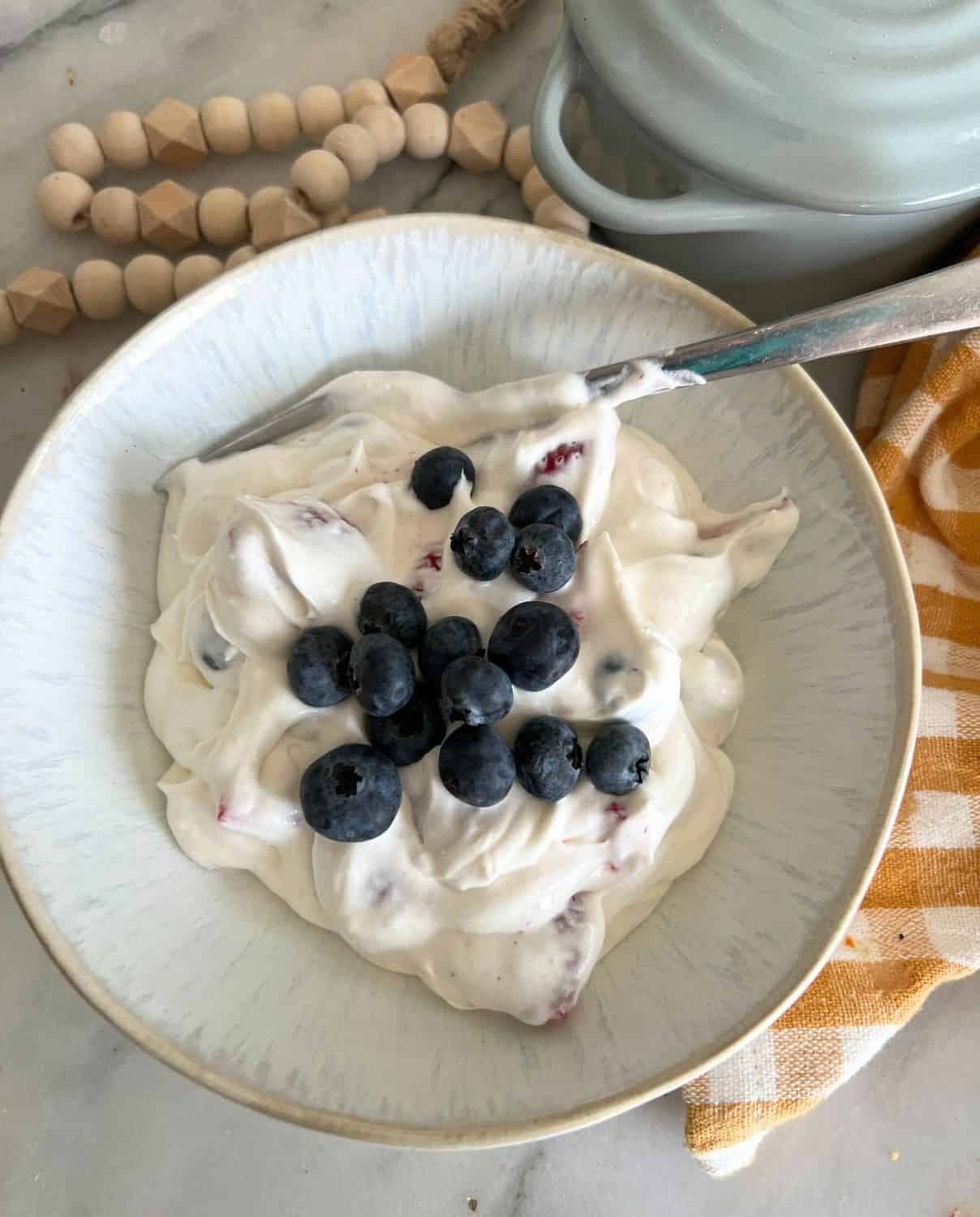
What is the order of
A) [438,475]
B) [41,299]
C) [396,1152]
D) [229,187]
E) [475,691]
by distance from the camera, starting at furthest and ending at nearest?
[229,187]
[41,299]
[396,1152]
[438,475]
[475,691]

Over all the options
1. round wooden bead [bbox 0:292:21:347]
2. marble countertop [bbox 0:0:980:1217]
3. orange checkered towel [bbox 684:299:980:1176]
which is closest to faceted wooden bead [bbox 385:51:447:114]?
round wooden bead [bbox 0:292:21:347]

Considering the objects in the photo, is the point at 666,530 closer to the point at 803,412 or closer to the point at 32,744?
the point at 803,412

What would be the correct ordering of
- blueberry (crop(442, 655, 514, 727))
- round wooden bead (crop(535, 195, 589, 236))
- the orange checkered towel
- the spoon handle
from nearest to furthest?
blueberry (crop(442, 655, 514, 727))
the spoon handle
the orange checkered towel
round wooden bead (crop(535, 195, 589, 236))

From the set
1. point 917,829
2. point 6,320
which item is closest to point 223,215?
point 6,320

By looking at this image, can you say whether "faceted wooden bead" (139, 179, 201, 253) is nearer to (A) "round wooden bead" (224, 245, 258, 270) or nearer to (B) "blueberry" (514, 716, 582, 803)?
(A) "round wooden bead" (224, 245, 258, 270)

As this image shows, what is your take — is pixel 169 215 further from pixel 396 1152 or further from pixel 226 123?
pixel 396 1152

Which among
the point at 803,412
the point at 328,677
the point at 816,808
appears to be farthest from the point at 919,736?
the point at 328,677
